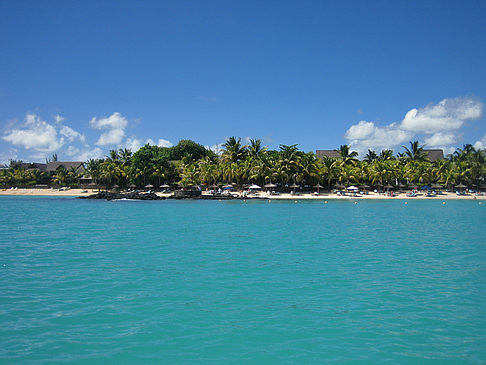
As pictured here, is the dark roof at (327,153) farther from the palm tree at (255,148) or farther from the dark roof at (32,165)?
the dark roof at (32,165)

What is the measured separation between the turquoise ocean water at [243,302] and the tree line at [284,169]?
4642cm

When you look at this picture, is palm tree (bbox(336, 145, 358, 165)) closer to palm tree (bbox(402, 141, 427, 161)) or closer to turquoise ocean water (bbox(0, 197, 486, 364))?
palm tree (bbox(402, 141, 427, 161))

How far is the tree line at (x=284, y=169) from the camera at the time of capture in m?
63.1

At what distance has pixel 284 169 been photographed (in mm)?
61656

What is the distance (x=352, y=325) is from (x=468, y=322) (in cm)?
259

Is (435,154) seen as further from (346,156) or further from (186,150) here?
(186,150)

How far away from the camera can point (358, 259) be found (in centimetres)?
1373

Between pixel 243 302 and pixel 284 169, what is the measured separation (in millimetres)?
53505

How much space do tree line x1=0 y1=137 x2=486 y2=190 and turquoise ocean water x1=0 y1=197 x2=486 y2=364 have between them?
4642 cm

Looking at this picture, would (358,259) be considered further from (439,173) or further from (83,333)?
(439,173)

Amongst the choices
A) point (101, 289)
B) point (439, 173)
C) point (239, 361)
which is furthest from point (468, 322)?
point (439, 173)

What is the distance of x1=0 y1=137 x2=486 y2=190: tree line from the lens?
6306cm

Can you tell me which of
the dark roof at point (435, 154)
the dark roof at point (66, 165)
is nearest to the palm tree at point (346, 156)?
the dark roof at point (435, 154)

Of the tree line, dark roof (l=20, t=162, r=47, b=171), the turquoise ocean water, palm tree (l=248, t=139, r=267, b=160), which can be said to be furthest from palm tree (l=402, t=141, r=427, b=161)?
dark roof (l=20, t=162, r=47, b=171)
